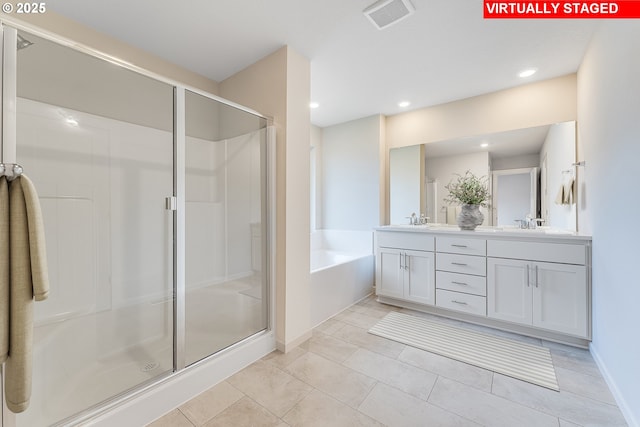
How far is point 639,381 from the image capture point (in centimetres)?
122

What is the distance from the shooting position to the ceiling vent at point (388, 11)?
1.59 m

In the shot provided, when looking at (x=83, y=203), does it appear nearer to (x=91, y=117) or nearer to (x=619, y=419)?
(x=91, y=117)

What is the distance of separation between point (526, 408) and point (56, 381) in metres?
2.67

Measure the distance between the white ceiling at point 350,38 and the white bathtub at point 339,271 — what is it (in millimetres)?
1943

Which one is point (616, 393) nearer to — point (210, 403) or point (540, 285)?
point (540, 285)

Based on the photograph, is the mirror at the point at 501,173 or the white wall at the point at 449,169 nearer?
the mirror at the point at 501,173

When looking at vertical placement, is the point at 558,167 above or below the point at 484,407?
above

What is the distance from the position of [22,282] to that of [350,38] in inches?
89.6

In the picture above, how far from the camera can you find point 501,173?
279cm

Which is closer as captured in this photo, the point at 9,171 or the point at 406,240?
the point at 9,171

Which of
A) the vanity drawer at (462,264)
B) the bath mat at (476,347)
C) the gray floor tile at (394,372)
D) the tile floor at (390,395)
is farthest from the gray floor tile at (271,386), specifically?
the vanity drawer at (462,264)

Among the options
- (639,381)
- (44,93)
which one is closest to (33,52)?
(44,93)

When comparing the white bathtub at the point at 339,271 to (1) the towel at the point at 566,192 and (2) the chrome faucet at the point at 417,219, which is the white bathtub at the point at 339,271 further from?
(1) the towel at the point at 566,192

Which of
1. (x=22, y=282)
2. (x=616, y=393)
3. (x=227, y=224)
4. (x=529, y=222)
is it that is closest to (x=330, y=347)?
(x=227, y=224)
